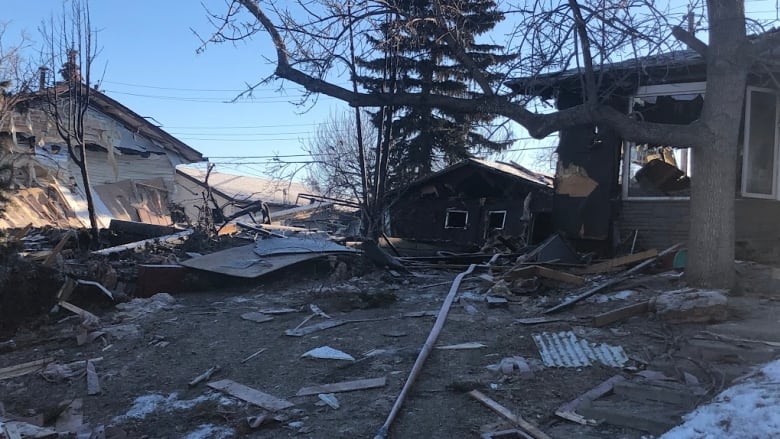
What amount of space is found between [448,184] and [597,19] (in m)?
8.48

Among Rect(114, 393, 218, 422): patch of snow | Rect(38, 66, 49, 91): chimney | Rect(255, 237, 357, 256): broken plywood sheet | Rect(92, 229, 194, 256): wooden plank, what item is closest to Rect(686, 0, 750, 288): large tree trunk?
Rect(114, 393, 218, 422): patch of snow

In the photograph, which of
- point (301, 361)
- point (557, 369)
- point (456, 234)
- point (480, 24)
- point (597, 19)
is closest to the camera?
point (557, 369)

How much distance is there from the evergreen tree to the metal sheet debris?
3809 mm

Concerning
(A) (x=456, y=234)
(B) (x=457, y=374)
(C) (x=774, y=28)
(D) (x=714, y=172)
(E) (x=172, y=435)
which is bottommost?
(E) (x=172, y=435)

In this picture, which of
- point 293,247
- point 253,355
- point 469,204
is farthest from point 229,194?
point 253,355

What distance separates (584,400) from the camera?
4.04 meters

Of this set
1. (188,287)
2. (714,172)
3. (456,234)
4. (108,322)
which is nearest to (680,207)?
(714,172)

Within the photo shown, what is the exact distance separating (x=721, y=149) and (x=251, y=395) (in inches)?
220

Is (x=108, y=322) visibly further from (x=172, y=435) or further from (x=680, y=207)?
(x=680, y=207)

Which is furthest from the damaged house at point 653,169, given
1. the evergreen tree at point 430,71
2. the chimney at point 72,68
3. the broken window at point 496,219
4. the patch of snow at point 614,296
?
the chimney at point 72,68

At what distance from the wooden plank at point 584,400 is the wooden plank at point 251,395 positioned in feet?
Answer: 6.70

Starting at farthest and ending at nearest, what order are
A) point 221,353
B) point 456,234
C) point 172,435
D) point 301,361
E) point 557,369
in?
point 456,234 < point 221,353 < point 301,361 < point 557,369 < point 172,435

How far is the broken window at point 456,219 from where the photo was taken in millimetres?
14797

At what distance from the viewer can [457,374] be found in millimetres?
4836
